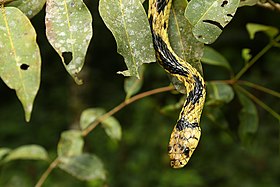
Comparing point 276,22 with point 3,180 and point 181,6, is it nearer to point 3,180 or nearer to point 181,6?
point 3,180

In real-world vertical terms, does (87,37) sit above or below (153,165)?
above

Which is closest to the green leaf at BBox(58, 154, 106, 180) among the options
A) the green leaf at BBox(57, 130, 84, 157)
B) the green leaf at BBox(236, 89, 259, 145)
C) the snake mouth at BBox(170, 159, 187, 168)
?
the green leaf at BBox(57, 130, 84, 157)

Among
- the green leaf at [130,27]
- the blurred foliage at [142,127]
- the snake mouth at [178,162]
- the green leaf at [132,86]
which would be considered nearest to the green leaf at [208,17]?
the green leaf at [130,27]

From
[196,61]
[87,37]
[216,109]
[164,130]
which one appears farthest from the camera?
[164,130]

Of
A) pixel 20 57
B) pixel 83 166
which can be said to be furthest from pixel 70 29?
pixel 83 166

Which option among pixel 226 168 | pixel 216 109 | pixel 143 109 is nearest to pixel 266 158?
pixel 226 168

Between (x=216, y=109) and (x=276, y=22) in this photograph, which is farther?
(x=276, y=22)

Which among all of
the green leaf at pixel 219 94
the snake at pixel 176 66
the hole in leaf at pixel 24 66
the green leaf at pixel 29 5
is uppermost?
the green leaf at pixel 29 5

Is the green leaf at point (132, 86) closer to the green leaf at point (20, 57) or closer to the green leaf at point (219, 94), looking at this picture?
the green leaf at point (219, 94)
